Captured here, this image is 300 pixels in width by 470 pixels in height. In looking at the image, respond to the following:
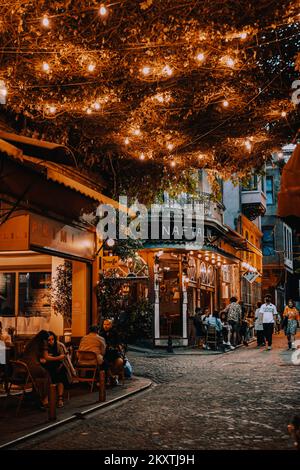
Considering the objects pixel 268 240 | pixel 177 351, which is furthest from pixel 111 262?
pixel 268 240

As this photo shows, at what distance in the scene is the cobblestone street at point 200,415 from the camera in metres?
7.61

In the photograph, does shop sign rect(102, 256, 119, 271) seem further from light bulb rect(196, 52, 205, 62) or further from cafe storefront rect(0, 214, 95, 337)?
light bulb rect(196, 52, 205, 62)

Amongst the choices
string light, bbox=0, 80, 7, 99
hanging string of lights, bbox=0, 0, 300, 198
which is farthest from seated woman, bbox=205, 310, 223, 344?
string light, bbox=0, 80, 7, 99

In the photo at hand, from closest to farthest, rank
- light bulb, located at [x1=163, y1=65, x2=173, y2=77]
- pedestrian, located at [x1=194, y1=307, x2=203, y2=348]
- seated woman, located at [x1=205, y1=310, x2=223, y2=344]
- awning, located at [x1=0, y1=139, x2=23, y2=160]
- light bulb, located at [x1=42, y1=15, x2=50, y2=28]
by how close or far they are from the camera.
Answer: awning, located at [x1=0, y1=139, x2=23, y2=160] → light bulb, located at [x1=42, y1=15, x2=50, y2=28] → light bulb, located at [x1=163, y1=65, x2=173, y2=77] → seated woman, located at [x1=205, y1=310, x2=223, y2=344] → pedestrian, located at [x1=194, y1=307, x2=203, y2=348]

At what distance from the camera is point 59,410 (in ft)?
33.1

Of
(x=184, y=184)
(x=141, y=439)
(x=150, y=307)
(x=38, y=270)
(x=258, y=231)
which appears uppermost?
(x=258, y=231)

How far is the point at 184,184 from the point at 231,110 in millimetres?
4960

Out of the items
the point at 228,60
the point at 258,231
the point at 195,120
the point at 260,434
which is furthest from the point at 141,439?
the point at 258,231

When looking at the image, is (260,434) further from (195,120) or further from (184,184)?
(184,184)

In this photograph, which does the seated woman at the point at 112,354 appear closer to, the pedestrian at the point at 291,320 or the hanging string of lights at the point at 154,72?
the hanging string of lights at the point at 154,72

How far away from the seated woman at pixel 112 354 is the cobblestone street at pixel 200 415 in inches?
37.8

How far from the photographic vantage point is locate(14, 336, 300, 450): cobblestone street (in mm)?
7613

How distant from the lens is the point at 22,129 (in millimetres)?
12023

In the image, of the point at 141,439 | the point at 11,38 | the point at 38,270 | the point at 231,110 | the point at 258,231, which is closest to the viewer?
the point at 141,439
